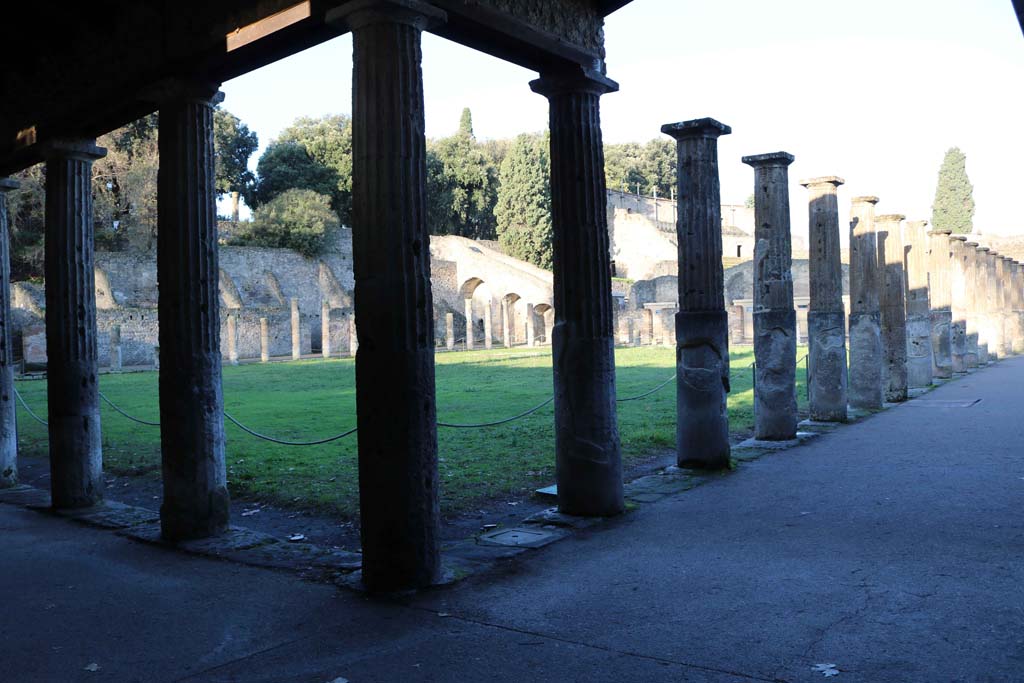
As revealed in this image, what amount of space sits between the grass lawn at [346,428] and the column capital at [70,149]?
3.08 meters

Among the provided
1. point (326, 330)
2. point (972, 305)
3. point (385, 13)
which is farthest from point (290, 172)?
point (385, 13)

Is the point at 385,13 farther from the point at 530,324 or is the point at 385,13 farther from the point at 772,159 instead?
the point at 530,324

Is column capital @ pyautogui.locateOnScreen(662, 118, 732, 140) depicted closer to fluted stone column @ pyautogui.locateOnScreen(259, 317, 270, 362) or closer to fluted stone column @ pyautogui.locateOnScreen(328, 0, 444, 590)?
fluted stone column @ pyautogui.locateOnScreen(328, 0, 444, 590)

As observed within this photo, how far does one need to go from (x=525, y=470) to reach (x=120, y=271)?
28.2m

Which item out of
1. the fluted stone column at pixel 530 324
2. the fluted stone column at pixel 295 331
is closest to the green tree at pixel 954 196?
the fluted stone column at pixel 530 324

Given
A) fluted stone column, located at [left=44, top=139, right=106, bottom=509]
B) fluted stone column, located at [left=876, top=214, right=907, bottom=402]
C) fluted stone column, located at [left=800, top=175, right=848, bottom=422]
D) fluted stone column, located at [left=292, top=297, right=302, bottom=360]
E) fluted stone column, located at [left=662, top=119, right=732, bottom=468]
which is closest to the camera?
fluted stone column, located at [left=44, top=139, right=106, bottom=509]

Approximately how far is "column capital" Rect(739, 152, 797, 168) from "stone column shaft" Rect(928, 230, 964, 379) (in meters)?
9.30

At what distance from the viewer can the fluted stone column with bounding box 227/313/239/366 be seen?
1161 inches

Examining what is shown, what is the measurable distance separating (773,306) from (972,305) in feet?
48.8

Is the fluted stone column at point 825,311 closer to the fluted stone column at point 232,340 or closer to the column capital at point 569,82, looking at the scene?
the column capital at point 569,82

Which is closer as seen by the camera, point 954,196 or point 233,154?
point 233,154

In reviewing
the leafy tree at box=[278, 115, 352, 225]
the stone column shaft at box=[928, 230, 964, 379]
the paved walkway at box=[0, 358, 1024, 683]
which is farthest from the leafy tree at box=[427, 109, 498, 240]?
the paved walkway at box=[0, 358, 1024, 683]

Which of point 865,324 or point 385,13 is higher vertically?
point 385,13

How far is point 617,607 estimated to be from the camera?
13.1 ft
